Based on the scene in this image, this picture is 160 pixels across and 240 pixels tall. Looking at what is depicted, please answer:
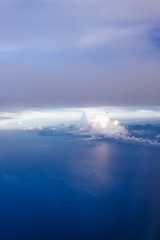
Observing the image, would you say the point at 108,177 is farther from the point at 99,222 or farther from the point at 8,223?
the point at 8,223

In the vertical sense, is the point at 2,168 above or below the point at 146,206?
below

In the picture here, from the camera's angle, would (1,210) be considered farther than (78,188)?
No

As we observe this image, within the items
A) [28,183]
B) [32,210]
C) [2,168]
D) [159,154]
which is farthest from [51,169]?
[159,154]

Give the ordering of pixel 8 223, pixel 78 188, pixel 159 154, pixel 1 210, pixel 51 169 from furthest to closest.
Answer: pixel 159 154 → pixel 51 169 → pixel 78 188 → pixel 1 210 → pixel 8 223

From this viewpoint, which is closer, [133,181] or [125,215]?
[125,215]

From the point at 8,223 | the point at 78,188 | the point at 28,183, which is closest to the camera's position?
the point at 8,223

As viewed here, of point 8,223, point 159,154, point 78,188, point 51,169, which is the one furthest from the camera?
point 159,154

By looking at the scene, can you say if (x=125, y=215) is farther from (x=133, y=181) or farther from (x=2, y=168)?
(x=2, y=168)

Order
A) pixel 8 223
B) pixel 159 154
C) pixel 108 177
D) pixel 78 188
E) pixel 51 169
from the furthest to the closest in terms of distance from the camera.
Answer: pixel 159 154, pixel 51 169, pixel 108 177, pixel 78 188, pixel 8 223

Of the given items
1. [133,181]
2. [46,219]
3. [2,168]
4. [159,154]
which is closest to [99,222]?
[46,219]
